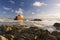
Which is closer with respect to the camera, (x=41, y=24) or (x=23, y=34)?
(x=23, y=34)

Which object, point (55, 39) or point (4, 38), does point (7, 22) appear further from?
point (55, 39)

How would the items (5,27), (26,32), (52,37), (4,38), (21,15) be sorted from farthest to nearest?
(21,15)
(5,27)
(26,32)
(52,37)
(4,38)

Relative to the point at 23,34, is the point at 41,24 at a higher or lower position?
higher

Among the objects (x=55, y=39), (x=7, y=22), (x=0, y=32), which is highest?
(x=7, y=22)

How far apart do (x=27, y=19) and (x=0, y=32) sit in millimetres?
855

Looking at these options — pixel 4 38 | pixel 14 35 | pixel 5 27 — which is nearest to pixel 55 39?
pixel 14 35

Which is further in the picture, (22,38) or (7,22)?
(7,22)

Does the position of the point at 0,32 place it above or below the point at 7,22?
below

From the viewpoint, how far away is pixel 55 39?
8.91 feet

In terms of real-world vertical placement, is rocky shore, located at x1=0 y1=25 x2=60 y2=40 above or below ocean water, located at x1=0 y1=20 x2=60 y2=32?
below

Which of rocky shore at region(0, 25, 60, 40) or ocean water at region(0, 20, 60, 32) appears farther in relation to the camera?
ocean water at region(0, 20, 60, 32)

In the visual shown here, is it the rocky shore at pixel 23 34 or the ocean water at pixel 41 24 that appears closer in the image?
the rocky shore at pixel 23 34

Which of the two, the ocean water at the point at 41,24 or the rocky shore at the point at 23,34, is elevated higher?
the ocean water at the point at 41,24

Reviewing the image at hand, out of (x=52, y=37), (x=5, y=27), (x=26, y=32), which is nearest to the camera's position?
(x=52, y=37)
